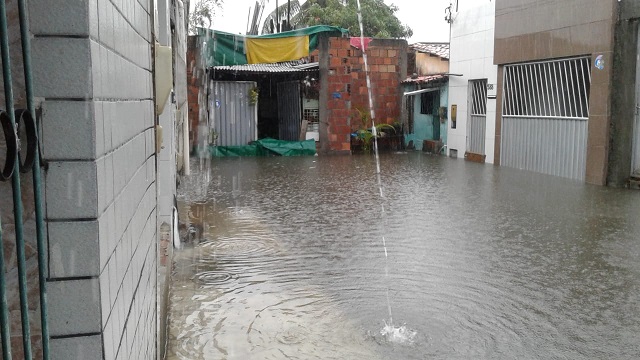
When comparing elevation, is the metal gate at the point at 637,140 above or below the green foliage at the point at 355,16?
below

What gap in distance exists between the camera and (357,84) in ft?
72.6

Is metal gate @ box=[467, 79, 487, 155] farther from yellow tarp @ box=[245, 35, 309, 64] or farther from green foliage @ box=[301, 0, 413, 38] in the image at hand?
green foliage @ box=[301, 0, 413, 38]

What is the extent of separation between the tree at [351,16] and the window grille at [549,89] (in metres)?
17.2

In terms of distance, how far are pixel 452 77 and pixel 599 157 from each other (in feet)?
26.5

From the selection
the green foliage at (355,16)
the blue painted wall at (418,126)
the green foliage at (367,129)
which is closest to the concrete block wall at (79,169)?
the green foliage at (367,129)

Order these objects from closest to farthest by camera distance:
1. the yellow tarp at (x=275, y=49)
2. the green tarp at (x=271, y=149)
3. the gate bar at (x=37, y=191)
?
the gate bar at (x=37, y=191)
the yellow tarp at (x=275, y=49)
the green tarp at (x=271, y=149)

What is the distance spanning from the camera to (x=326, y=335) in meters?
4.75

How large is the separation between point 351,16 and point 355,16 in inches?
8.4

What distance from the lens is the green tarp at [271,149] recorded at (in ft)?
68.3

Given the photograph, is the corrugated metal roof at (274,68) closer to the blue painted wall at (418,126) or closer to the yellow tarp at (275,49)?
the yellow tarp at (275,49)

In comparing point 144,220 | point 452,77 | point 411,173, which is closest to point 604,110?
point 411,173

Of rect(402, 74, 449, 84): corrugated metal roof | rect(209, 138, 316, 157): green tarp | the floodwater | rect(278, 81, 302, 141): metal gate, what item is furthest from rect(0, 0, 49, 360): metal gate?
rect(278, 81, 302, 141): metal gate

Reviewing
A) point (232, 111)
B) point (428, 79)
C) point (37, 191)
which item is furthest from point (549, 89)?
point (37, 191)

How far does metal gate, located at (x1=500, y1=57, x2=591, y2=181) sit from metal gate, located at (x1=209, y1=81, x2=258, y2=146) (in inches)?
331
